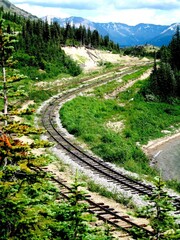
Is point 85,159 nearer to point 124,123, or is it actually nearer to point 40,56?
point 124,123

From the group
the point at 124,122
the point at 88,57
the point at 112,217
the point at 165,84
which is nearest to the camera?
the point at 112,217

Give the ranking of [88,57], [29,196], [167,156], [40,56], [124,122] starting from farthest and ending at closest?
1. [88,57]
2. [40,56]
3. [124,122]
4. [167,156]
5. [29,196]

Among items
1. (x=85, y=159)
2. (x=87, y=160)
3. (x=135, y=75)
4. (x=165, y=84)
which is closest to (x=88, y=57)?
(x=135, y=75)

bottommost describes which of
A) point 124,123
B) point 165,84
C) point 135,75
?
point 124,123

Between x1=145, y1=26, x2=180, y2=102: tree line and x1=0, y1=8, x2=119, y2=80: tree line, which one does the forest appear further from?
x1=145, y1=26, x2=180, y2=102: tree line

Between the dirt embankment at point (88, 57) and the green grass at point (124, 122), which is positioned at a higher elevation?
the dirt embankment at point (88, 57)

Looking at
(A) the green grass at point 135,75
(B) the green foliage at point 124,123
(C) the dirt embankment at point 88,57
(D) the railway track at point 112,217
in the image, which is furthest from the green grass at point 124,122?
(C) the dirt embankment at point 88,57

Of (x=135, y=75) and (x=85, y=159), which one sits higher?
(x=135, y=75)

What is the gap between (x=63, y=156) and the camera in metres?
31.8

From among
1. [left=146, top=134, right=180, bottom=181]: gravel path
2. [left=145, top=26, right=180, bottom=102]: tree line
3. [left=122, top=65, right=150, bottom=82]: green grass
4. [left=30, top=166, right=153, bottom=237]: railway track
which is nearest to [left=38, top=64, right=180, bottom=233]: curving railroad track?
[left=30, top=166, right=153, bottom=237]: railway track

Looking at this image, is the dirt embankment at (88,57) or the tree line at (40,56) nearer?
the tree line at (40,56)

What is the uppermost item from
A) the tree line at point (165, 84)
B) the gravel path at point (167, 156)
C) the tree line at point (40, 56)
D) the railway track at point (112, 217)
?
the tree line at point (40, 56)

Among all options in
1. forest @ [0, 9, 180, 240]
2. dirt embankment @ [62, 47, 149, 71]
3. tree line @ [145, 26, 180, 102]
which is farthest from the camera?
dirt embankment @ [62, 47, 149, 71]

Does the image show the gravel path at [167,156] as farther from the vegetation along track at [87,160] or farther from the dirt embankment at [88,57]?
the dirt embankment at [88,57]
